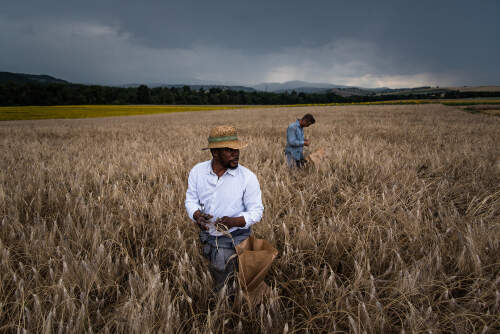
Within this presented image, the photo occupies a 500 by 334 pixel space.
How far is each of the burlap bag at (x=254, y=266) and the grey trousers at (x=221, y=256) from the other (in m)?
0.13

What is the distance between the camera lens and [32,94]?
49.5m

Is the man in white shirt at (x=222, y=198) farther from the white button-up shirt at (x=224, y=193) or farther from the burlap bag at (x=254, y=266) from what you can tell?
the burlap bag at (x=254, y=266)

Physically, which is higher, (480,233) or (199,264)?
(480,233)

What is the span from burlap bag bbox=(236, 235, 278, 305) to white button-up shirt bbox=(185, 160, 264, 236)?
0.69 feet

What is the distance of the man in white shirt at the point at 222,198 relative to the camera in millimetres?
1385

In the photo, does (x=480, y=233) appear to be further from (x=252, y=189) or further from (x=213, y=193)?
Result: (x=213, y=193)

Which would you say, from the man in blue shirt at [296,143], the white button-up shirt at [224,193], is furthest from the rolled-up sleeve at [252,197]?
the man in blue shirt at [296,143]

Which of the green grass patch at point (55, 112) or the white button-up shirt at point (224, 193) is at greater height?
the green grass patch at point (55, 112)

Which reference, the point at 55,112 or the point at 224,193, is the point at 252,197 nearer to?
the point at 224,193

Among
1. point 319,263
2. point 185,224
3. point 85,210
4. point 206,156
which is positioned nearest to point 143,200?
point 85,210

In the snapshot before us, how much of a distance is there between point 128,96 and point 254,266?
72053 millimetres

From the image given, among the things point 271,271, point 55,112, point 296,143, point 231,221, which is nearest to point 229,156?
point 231,221

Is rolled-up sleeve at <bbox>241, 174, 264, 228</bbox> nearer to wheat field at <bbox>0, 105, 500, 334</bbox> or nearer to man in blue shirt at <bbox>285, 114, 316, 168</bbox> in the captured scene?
wheat field at <bbox>0, 105, 500, 334</bbox>

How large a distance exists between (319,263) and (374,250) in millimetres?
453
